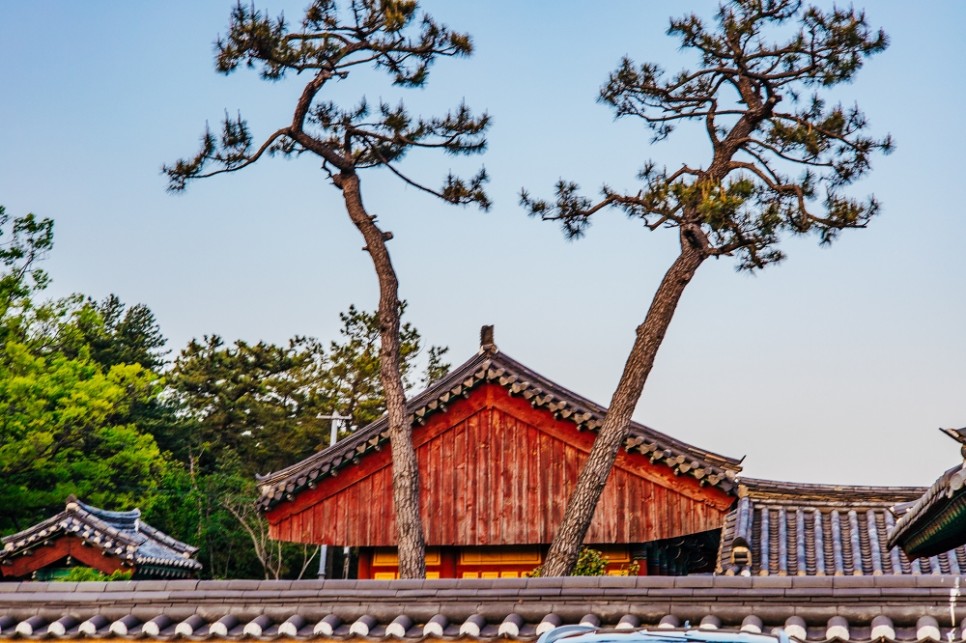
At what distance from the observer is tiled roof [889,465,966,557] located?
7535mm

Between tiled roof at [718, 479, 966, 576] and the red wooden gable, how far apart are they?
5.51ft

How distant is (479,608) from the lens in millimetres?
8320

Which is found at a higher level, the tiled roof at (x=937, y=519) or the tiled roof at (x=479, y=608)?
the tiled roof at (x=937, y=519)

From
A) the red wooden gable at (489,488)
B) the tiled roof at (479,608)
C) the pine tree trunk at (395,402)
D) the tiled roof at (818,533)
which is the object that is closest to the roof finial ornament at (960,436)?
the tiled roof at (479,608)

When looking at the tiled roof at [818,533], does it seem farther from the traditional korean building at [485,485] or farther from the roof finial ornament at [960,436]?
the roof finial ornament at [960,436]

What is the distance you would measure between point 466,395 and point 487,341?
1.13 meters

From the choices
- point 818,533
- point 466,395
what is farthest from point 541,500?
point 818,533

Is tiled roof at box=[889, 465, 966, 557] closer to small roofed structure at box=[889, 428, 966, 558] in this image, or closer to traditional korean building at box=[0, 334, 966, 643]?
small roofed structure at box=[889, 428, 966, 558]

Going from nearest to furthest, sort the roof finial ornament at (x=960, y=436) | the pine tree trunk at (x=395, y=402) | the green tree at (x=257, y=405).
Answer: the roof finial ornament at (x=960, y=436), the pine tree trunk at (x=395, y=402), the green tree at (x=257, y=405)

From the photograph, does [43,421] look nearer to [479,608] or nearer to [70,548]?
[70,548]

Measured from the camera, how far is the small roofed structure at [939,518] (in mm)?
7363

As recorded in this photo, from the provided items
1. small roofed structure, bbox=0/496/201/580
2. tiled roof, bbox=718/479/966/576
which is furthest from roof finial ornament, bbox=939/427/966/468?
small roofed structure, bbox=0/496/201/580

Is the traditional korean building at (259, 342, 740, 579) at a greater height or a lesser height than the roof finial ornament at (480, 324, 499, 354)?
lesser

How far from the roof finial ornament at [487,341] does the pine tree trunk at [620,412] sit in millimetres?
4699
